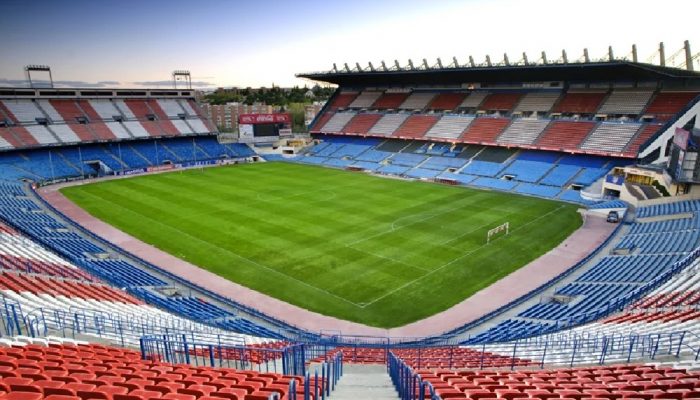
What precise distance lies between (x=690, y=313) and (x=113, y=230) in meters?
37.1

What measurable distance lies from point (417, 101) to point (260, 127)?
93.7ft

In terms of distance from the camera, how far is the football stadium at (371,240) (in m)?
10.5

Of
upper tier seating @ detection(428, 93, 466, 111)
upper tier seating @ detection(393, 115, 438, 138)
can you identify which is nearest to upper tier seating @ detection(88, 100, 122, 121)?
upper tier seating @ detection(393, 115, 438, 138)

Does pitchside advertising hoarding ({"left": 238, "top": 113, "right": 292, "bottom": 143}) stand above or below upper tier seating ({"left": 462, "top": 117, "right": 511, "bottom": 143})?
above

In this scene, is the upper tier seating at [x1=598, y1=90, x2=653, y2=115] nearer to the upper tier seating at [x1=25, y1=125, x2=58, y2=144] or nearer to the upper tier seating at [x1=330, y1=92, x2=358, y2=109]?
the upper tier seating at [x1=330, y1=92, x2=358, y2=109]

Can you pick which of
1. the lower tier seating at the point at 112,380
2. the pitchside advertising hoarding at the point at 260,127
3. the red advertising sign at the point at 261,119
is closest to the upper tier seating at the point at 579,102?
the red advertising sign at the point at 261,119

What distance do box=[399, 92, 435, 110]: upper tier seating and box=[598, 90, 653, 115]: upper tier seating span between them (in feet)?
85.6

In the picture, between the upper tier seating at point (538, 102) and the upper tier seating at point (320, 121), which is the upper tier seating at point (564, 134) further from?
the upper tier seating at point (320, 121)

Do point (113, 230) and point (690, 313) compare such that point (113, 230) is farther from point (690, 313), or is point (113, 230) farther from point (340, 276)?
point (690, 313)

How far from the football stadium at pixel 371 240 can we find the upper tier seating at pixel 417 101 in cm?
37

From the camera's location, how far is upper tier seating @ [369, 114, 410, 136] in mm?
71125

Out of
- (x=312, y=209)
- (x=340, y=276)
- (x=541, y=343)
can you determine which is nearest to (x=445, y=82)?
(x=312, y=209)

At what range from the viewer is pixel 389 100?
254ft

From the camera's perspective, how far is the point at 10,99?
62250mm
